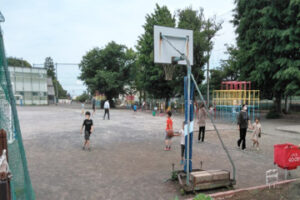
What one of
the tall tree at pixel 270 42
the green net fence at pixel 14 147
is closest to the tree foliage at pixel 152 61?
the tall tree at pixel 270 42

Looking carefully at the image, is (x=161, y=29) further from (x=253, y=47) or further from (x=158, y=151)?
(x=253, y=47)

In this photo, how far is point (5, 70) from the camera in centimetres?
314

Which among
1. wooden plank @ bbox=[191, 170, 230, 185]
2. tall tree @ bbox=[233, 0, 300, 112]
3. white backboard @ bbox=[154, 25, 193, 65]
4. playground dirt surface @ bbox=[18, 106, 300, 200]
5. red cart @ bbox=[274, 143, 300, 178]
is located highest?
tall tree @ bbox=[233, 0, 300, 112]

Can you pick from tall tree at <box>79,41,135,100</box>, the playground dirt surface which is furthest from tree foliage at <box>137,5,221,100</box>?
the playground dirt surface

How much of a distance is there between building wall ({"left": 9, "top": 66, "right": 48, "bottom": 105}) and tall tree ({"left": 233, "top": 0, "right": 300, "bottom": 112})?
4827cm

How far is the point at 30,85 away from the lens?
53.5 m

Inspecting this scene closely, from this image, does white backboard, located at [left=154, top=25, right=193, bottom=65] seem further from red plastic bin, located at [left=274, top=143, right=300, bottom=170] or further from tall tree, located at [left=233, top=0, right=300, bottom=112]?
tall tree, located at [left=233, top=0, right=300, bottom=112]

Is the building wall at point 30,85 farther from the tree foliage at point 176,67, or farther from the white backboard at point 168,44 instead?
the white backboard at point 168,44

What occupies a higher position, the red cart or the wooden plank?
the red cart

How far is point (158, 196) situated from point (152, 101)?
32.2 metres

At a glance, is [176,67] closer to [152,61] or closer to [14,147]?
[152,61]

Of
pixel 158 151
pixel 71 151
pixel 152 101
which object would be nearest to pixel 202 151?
pixel 158 151

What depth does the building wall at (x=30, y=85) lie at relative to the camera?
A: 51.2 metres

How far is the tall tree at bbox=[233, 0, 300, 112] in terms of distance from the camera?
1683 centimetres
